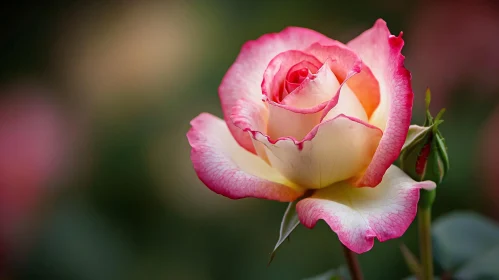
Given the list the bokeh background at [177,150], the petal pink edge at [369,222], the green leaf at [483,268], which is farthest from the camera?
the bokeh background at [177,150]

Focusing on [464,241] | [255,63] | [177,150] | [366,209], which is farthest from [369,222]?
[177,150]

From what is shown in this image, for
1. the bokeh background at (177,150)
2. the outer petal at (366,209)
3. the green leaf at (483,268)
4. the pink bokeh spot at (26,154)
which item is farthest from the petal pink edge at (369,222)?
the pink bokeh spot at (26,154)

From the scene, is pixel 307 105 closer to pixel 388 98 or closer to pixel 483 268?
pixel 388 98

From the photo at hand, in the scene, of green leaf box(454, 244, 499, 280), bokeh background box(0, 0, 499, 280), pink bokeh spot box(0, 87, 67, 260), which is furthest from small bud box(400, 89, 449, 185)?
pink bokeh spot box(0, 87, 67, 260)

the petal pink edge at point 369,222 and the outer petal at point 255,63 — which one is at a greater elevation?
the outer petal at point 255,63

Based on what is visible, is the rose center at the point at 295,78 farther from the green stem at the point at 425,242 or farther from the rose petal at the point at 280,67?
the green stem at the point at 425,242

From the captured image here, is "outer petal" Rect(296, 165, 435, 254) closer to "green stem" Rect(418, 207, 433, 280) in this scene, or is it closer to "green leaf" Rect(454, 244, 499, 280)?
"green stem" Rect(418, 207, 433, 280)
